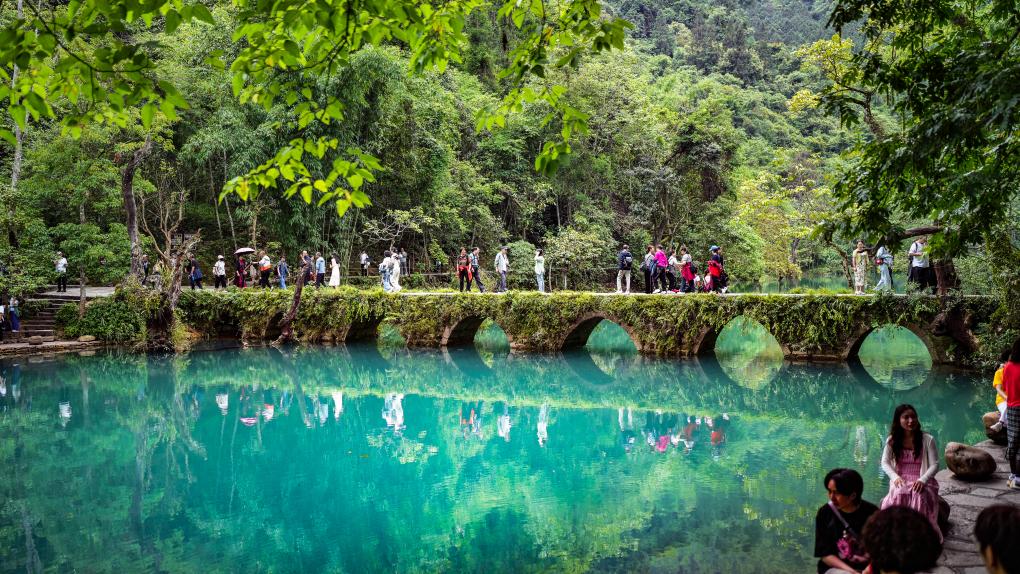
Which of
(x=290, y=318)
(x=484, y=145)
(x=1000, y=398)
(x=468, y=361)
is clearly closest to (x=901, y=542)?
(x=1000, y=398)

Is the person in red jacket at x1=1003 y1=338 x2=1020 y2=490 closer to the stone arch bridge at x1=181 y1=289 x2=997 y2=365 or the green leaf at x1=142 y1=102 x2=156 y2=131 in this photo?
the green leaf at x1=142 y1=102 x2=156 y2=131

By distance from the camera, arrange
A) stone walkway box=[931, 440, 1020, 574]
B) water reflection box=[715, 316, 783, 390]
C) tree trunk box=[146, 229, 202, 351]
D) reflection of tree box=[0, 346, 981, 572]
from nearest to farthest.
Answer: stone walkway box=[931, 440, 1020, 574] → reflection of tree box=[0, 346, 981, 572] → water reflection box=[715, 316, 783, 390] → tree trunk box=[146, 229, 202, 351]

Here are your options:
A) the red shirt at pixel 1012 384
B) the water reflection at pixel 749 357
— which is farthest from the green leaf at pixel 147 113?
the water reflection at pixel 749 357

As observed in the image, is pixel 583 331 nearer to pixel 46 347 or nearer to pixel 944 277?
pixel 944 277

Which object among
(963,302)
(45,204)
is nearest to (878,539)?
(963,302)

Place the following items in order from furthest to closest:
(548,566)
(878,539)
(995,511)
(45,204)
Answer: (45,204), (548,566), (878,539), (995,511)

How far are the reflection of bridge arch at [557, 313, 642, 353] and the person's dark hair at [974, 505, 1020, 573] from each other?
18.2 meters

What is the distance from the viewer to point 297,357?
2242 cm

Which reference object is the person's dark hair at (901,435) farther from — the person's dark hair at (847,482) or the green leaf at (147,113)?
the green leaf at (147,113)

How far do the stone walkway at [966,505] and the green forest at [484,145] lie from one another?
215 centimetres

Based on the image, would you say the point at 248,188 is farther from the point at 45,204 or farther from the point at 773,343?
the point at 45,204

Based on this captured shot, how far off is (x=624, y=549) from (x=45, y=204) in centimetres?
2818

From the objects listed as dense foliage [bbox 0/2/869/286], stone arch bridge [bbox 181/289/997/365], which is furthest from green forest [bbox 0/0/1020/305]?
stone arch bridge [bbox 181/289/997/365]

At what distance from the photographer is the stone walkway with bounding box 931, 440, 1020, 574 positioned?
479 centimetres
